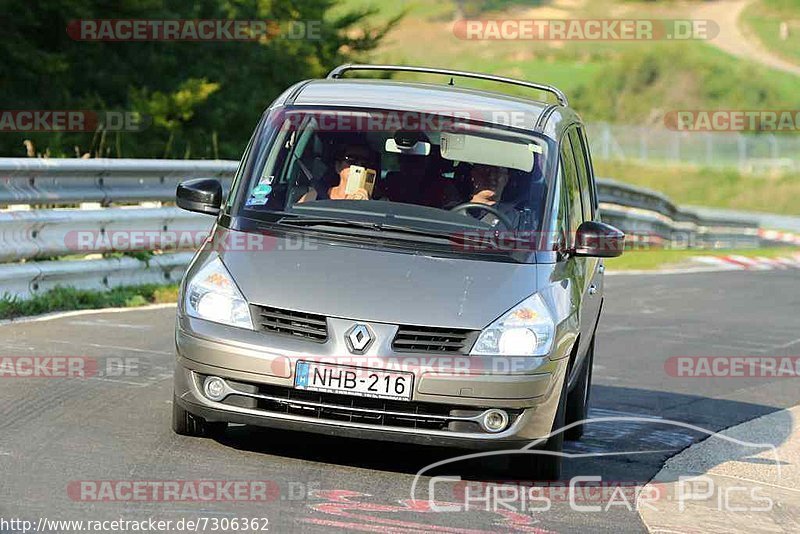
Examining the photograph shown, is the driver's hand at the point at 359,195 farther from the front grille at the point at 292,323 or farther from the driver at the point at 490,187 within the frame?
the front grille at the point at 292,323

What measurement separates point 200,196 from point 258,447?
133 cm

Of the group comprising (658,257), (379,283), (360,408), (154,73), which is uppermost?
(154,73)

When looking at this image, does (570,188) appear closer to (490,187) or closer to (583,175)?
(490,187)

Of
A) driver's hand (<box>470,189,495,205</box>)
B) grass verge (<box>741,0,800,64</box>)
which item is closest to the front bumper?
driver's hand (<box>470,189,495,205</box>)

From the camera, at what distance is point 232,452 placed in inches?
289

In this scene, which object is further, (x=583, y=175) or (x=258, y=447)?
(x=583, y=175)

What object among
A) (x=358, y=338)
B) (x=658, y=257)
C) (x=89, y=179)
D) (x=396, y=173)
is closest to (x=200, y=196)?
(x=396, y=173)

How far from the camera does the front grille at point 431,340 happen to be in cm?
687

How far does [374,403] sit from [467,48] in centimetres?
9807

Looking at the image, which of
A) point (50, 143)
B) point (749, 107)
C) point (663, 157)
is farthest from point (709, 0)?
point (50, 143)

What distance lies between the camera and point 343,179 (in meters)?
8.09

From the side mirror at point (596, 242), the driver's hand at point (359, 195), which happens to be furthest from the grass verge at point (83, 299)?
the side mirror at point (596, 242)

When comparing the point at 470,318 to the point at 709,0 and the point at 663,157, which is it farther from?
the point at 709,0

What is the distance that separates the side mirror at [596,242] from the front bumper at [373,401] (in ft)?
3.26
